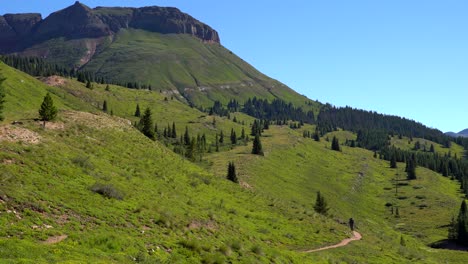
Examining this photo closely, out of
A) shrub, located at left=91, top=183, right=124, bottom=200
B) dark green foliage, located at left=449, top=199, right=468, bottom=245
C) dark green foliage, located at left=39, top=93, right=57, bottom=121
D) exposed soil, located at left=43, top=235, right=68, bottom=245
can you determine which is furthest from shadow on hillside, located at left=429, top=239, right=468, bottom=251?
exposed soil, located at left=43, top=235, right=68, bottom=245

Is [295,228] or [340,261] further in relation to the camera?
[295,228]

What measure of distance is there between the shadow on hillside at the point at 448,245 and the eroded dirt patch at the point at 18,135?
389 ft

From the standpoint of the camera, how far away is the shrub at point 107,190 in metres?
40.6

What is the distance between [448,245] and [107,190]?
388 feet

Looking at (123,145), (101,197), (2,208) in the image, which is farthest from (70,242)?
(123,145)

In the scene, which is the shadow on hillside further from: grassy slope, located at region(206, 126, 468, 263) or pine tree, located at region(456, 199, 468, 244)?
grassy slope, located at region(206, 126, 468, 263)

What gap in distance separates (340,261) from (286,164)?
136 meters

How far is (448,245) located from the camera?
125m

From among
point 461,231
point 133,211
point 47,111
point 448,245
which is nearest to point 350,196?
point 448,245

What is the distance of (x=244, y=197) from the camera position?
73.8m

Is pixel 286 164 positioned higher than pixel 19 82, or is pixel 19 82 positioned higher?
pixel 19 82

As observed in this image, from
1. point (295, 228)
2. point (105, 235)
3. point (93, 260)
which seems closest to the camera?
point (93, 260)

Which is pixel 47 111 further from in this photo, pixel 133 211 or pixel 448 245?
pixel 448 245

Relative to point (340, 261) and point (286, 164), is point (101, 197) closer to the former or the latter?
point (340, 261)
